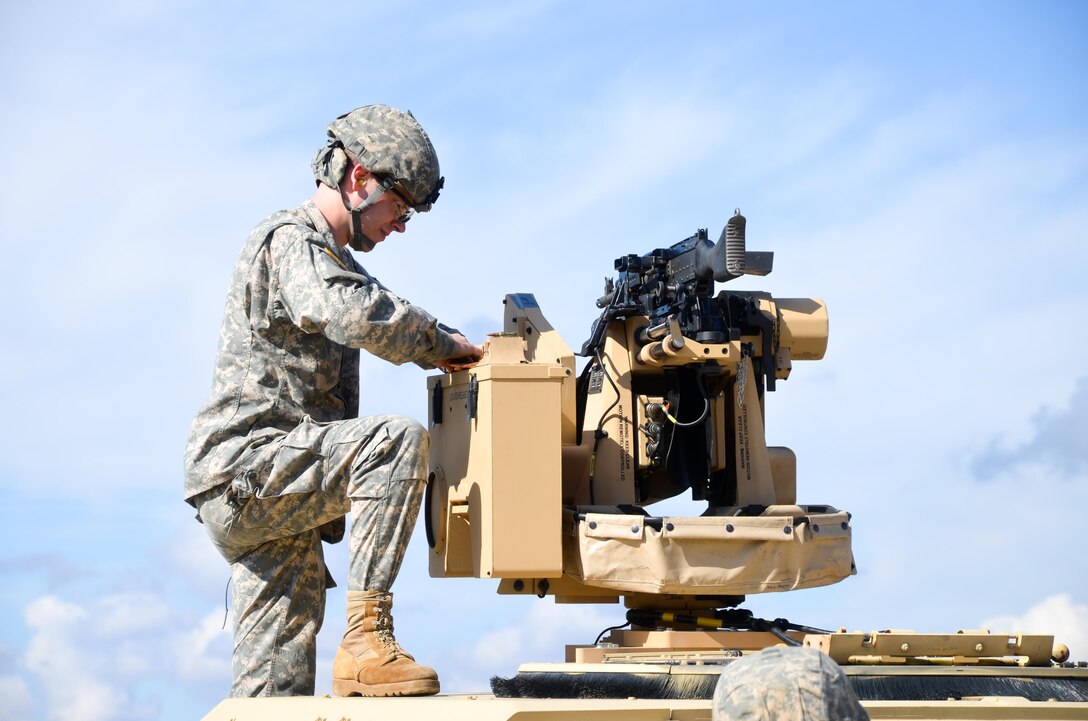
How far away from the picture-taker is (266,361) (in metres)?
7.54

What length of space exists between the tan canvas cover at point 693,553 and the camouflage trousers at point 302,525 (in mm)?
990

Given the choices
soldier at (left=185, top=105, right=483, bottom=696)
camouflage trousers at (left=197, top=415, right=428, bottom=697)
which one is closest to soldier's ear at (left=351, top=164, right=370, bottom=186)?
soldier at (left=185, top=105, right=483, bottom=696)

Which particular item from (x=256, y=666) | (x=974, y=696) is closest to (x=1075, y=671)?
(x=974, y=696)

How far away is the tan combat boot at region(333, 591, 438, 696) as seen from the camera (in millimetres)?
6750

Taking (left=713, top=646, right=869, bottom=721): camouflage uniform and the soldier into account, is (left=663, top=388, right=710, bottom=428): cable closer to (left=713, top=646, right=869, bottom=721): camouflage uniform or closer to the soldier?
the soldier

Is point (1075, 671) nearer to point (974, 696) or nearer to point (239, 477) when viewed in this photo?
point (974, 696)

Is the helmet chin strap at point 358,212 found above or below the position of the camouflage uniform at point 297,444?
above

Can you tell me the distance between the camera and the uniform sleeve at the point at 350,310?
7.05 m

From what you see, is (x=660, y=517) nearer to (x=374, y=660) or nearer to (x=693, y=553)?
(x=693, y=553)

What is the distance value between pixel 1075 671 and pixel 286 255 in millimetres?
3916

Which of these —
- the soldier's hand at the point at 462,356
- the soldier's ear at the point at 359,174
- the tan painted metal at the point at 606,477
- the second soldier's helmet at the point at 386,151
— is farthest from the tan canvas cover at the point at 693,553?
the soldier's ear at the point at 359,174

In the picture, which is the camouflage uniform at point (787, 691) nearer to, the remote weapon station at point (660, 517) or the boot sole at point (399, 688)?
the remote weapon station at point (660, 517)

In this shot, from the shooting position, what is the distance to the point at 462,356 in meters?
7.52

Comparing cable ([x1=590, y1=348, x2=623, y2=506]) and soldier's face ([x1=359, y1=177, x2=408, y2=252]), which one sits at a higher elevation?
soldier's face ([x1=359, y1=177, x2=408, y2=252])
